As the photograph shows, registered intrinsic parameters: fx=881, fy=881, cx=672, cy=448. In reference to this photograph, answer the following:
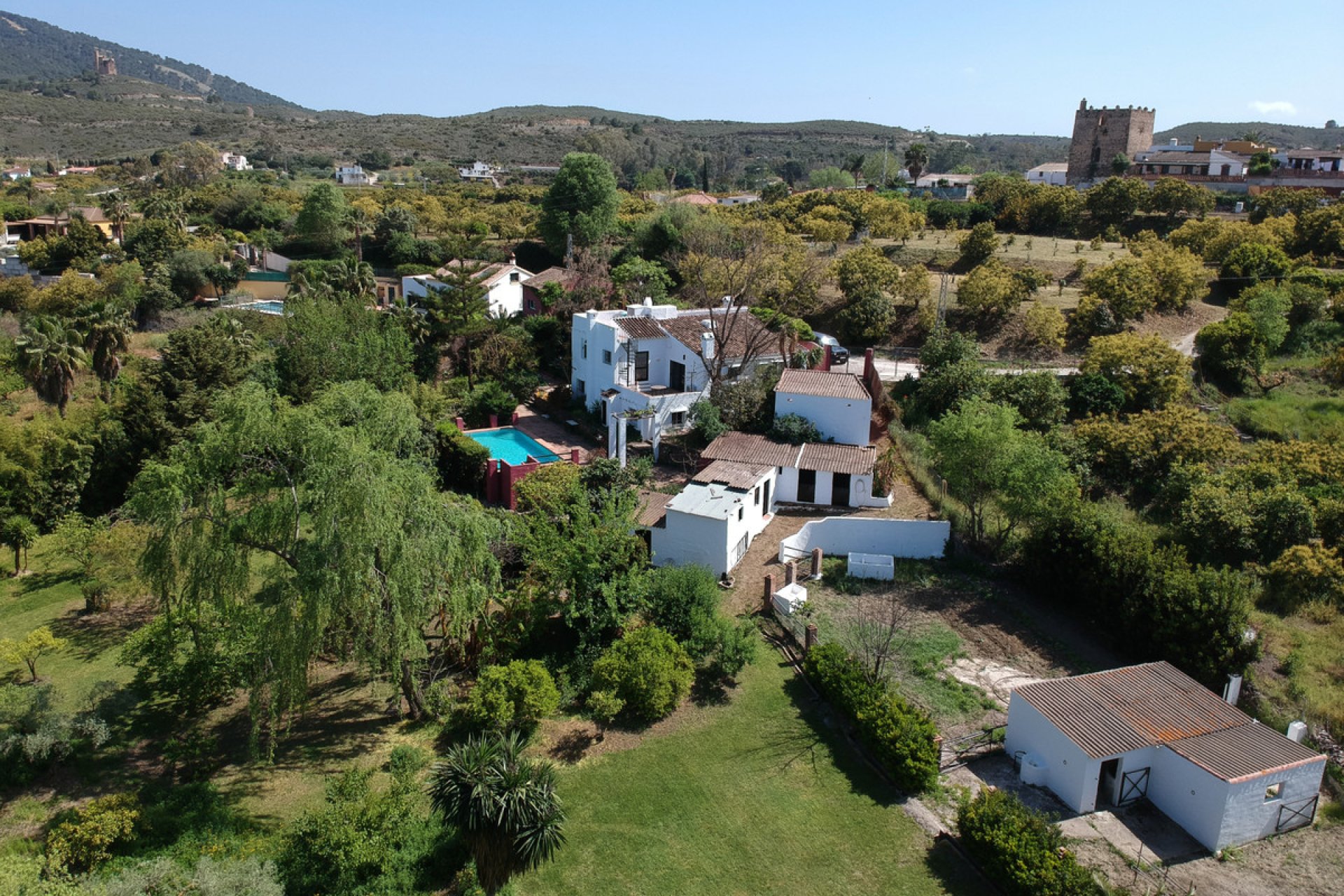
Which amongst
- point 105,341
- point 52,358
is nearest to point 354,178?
point 105,341

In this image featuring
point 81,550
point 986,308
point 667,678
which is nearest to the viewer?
point 667,678

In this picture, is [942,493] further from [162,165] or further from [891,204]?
[162,165]

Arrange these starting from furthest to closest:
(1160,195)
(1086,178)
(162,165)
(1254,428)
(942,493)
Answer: (162,165) < (1086,178) < (1160,195) < (1254,428) < (942,493)

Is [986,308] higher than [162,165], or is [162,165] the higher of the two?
[162,165]

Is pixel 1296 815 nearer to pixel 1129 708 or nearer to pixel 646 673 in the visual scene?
pixel 1129 708

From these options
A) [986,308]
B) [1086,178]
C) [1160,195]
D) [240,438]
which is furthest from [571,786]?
[1086,178]

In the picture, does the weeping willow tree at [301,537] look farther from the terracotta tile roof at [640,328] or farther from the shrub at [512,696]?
the terracotta tile roof at [640,328]
